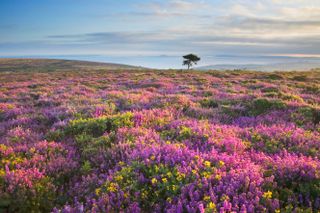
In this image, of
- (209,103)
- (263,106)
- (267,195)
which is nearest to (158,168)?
(267,195)

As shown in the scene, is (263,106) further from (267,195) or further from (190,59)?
(190,59)

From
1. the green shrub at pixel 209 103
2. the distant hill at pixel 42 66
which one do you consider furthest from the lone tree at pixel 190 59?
the green shrub at pixel 209 103

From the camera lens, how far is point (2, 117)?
12320 millimetres

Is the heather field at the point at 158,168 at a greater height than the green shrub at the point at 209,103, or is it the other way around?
the green shrub at the point at 209,103

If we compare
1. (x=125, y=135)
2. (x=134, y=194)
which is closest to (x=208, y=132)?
(x=125, y=135)

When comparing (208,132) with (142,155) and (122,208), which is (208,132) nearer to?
(142,155)

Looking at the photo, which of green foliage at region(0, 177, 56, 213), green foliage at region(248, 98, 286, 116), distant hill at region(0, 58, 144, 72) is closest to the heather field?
green foliage at region(0, 177, 56, 213)

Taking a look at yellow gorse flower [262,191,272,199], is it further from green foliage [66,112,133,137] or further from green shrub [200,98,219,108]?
green shrub [200,98,219,108]

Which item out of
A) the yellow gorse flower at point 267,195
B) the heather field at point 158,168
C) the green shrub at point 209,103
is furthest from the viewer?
the green shrub at point 209,103

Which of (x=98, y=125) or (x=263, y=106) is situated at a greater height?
(x=263, y=106)

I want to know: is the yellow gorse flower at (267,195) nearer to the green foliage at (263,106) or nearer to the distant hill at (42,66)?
the green foliage at (263,106)

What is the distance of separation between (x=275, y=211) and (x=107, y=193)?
2.63 metres

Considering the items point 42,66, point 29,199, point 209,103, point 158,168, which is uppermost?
point 42,66

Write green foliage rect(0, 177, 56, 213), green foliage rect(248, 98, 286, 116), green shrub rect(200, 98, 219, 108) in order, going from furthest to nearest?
green shrub rect(200, 98, 219, 108) < green foliage rect(248, 98, 286, 116) < green foliage rect(0, 177, 56, 213)
